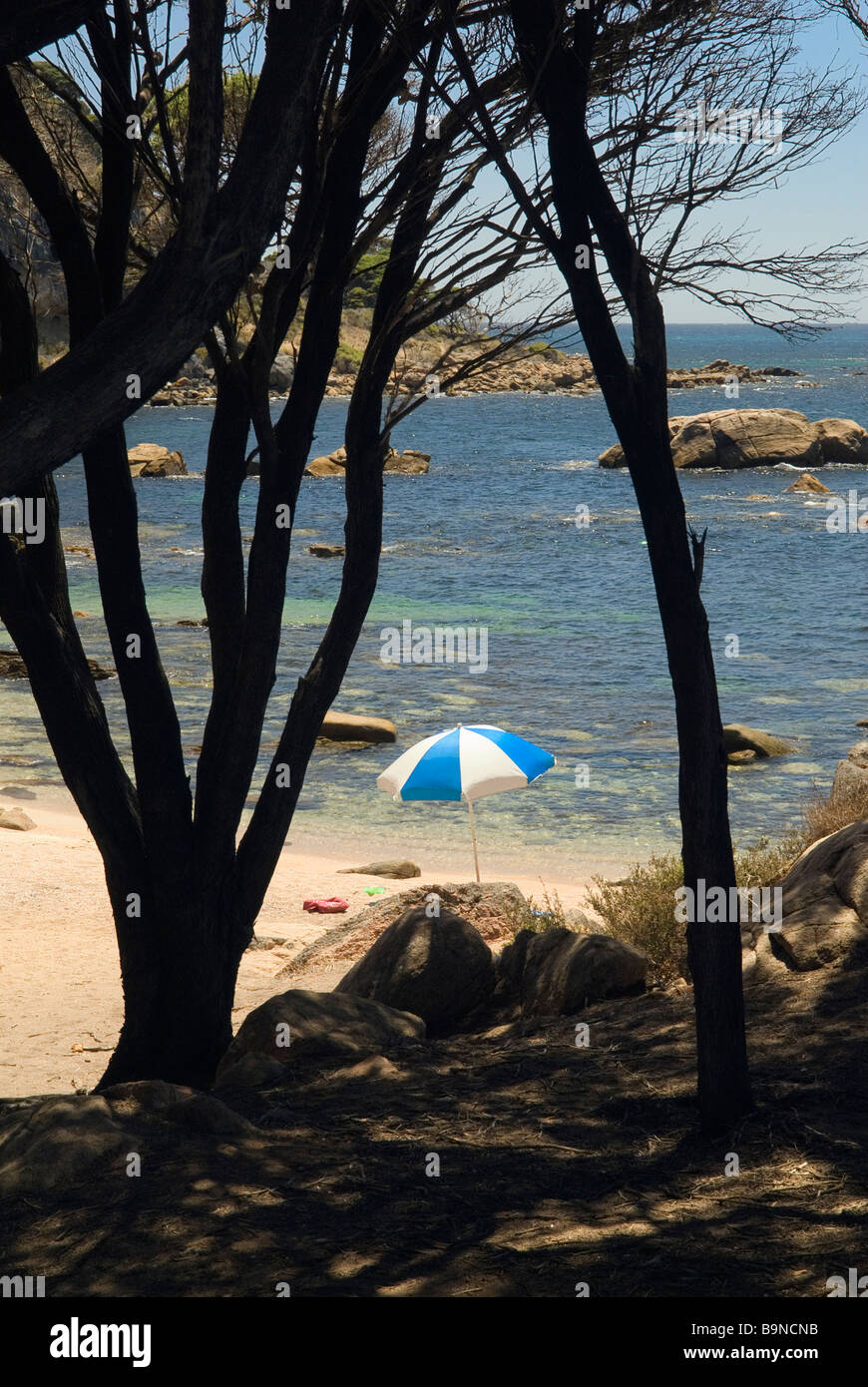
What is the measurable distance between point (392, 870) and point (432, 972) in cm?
566

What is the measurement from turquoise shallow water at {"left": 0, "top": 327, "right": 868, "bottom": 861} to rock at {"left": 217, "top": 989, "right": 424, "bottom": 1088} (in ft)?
24.8

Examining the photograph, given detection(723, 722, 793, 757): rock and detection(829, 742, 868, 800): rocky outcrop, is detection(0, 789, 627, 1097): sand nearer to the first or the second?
detection(829, 742, 868, 800): rocky outcrop

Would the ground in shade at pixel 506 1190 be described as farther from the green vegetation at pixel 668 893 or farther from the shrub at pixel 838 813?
the shrub at pixel 838 813

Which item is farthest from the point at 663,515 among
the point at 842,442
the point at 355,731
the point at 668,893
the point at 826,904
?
the point at 842,442

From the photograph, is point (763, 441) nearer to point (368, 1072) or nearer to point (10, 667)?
point (10, 667)

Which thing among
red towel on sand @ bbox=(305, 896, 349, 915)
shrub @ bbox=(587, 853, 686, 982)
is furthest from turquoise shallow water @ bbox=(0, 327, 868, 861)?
shrub @ bbox=(587, 853, 686, 982)

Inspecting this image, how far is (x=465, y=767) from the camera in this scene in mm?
11367

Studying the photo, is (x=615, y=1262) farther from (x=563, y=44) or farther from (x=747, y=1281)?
(x=563, y=44)

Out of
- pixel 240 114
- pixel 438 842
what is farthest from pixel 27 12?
pixel 438 842

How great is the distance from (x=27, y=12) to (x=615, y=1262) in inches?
189

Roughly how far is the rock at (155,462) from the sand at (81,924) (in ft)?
154

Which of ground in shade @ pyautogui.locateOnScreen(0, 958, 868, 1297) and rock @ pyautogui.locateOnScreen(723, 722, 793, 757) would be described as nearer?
ground in shade @ pyautogui.locateOnScreen(0, 958, 868, 1297)

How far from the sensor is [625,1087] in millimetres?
5891

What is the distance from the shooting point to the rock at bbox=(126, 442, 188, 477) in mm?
61438
